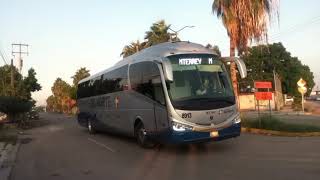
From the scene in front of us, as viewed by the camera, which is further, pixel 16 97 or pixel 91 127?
pixel 16 97

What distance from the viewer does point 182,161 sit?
1346cm

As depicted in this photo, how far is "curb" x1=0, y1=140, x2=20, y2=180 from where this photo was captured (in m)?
12.8

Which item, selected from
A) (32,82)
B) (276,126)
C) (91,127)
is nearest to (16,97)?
(91,127)

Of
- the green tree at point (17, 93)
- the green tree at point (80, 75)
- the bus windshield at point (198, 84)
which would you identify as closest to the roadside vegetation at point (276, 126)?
the bus windshield at point (198, 84)

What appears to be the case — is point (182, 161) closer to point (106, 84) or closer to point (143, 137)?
point (143, 137)

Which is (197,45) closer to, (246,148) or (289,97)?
(246,148)

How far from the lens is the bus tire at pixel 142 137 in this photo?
1675 centimetres

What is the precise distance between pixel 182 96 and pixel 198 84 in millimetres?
611

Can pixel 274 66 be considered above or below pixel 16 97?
above

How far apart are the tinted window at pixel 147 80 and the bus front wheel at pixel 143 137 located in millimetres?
1295

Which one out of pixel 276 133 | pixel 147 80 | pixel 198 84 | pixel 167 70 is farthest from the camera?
pixel 276 133

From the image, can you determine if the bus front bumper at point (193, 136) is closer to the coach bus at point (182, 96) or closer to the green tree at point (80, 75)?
the coach bus at point (182, 96)

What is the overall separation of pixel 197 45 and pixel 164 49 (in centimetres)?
125

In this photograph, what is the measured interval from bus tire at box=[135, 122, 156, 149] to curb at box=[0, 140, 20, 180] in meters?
4.34
